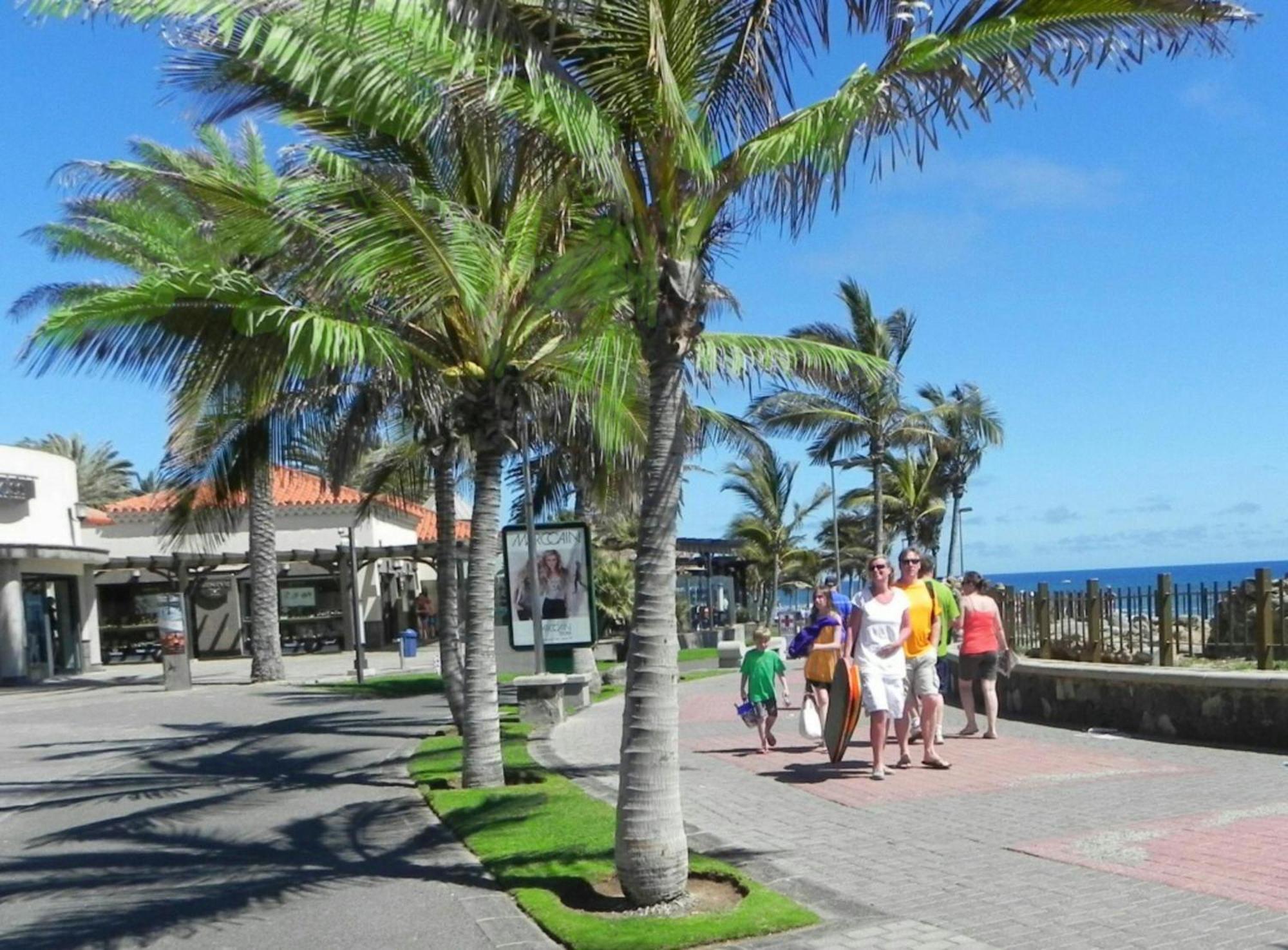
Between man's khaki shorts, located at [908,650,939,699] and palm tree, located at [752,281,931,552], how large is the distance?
17.3 m

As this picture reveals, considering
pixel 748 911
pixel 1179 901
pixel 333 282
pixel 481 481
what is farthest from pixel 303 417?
→ pixel 1179 901

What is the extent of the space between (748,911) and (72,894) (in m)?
4.45

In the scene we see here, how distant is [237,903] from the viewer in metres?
7.94

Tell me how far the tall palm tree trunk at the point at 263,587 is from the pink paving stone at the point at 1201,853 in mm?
22730

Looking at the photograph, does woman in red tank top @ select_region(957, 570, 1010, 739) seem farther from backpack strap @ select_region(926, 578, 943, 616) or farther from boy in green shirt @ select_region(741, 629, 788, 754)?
boy in green shirt @ select_region(741, 629, 788, 754)

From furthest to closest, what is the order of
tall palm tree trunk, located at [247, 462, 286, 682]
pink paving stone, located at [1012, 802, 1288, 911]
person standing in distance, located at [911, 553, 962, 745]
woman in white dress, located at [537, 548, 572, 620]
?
tall palm tree trunk, located at [247, 462, 286, 682] < woman in white dress, located at [537, 548, 572, 620] < person standing in distance, located at [911, 553, 962, 745] < pink paving stone, located at [1012, 802, 1288, 911]

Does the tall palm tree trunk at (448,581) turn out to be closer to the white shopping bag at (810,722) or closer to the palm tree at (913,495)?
the white shopping bag at (810,722)

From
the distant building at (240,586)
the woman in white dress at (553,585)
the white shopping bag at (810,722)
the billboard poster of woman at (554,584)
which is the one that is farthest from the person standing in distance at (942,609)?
the distant building at (240,586)

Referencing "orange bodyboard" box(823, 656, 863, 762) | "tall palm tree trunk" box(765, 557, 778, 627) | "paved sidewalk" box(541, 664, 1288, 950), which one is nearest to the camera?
"paved sidewalk" box(541, 664, 1288, 950)

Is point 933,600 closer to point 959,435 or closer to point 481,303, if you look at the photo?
point 481,303

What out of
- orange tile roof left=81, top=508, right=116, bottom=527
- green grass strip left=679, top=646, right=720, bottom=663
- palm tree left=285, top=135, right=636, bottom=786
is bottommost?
green grass strip left=679, top=646, right=720, bottom=663

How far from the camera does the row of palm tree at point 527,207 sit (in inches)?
281

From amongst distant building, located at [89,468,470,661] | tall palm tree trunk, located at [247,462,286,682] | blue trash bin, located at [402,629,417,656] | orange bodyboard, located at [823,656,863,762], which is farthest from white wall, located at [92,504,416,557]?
orange bodyboard, located at [823,656,863,762]

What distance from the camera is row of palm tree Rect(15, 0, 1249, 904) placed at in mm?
7125
